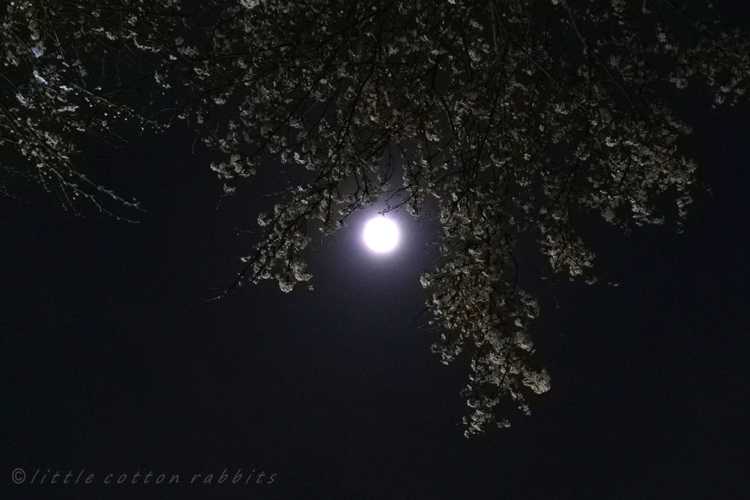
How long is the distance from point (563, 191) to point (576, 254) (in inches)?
23.1

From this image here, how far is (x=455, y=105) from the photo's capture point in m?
4.68

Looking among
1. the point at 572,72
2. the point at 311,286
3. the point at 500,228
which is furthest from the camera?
the point at 311,286

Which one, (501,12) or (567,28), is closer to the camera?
(501,12)

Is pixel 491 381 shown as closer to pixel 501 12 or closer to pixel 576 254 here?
pixel 576 254

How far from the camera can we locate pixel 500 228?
452 centimetres

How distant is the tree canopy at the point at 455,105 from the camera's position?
448 cm

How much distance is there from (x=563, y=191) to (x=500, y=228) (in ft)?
2.48

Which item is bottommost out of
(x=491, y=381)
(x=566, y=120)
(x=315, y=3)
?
(x=491, y=381)

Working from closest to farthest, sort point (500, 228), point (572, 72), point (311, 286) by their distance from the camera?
point (500, 228) < point (572, 72) < point (311, 286)

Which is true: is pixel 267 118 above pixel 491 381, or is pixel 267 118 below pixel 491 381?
above

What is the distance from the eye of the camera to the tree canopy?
14.7 ft

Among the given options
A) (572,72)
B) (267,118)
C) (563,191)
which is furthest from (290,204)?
(572,72)

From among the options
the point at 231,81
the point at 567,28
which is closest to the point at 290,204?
the point at 231,81

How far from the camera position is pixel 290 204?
4891mm
